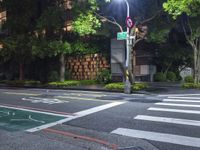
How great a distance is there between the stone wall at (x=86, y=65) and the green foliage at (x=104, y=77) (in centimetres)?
157

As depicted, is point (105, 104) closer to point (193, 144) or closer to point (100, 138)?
point (100, 138)

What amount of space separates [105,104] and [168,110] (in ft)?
10.6

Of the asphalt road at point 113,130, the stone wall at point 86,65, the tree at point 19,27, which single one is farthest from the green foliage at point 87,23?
the asphalt road at point 113,130

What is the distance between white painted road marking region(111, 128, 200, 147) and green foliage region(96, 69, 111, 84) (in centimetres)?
1747

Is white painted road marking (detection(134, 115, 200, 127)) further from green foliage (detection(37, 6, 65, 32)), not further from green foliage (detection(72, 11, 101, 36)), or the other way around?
green foliage (detection(37, 6, 65, 32))

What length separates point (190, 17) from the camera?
20359 millimetres

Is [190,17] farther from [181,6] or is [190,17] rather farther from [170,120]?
[170,120]

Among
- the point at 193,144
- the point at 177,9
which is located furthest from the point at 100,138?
the point at 177,9

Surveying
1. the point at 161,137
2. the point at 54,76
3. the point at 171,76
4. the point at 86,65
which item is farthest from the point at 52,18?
the point at 161,137

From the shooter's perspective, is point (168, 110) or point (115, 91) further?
point (115, 91)

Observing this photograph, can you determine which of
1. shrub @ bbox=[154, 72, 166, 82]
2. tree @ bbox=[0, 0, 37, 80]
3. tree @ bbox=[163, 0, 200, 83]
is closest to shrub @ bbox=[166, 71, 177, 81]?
shrub @ bbox=[154, 72, 166, 82]

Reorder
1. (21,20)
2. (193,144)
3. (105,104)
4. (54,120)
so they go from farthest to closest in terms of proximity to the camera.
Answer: (21,20) < (105,104) < (54,120) < (193,144)

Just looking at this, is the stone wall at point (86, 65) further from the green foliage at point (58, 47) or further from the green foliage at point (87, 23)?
the green foliage at point (87, 23)

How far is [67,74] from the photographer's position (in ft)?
94.2
